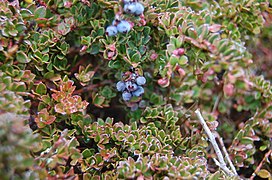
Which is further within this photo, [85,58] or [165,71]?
[85,58]

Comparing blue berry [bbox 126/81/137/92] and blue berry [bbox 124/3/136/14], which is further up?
blue berry [bbox 124/3/136/14]

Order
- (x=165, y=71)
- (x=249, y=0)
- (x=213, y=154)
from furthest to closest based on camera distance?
(x=249, y=0) → (x=213, y=154) → (x=165, y=71)

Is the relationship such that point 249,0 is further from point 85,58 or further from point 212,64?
point 85,58

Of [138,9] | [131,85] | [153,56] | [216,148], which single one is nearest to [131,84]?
[131,85]

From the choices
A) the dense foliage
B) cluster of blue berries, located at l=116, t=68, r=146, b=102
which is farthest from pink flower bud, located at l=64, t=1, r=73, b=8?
cluster of blue berries, located at l=116, t=68, r=146, b=102

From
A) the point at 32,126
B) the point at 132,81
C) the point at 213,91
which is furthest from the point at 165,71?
the point at 32,126

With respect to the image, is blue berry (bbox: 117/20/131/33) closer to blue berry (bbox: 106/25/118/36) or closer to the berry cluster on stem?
blue berry (bbox: 106/25/118/36)

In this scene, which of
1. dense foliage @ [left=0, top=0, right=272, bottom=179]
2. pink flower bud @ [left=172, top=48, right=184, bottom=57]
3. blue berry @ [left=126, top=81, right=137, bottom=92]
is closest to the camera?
dense foliage @ [left=0, top=0, right=272, bottom=179]
